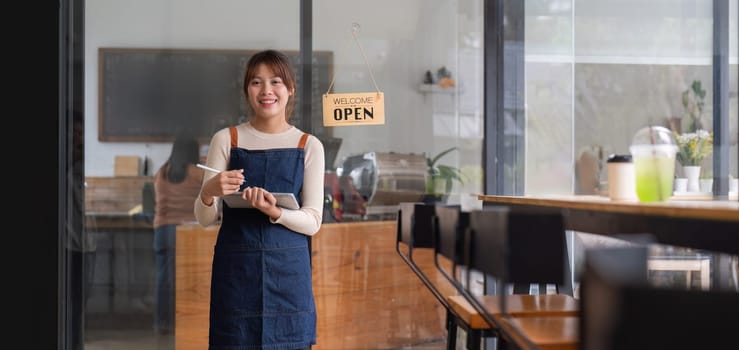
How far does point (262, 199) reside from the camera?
8.58ft

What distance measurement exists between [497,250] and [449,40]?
2.48 meters

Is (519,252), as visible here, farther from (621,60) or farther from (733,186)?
(733,186)

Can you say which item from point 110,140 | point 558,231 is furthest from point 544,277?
point 110,140

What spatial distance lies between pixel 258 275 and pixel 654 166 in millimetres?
1299

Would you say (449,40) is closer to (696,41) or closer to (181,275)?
(696,41)

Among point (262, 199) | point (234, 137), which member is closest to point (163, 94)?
point (234, 137)

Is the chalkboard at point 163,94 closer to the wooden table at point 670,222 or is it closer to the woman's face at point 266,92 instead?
the woman's face at point 266,92

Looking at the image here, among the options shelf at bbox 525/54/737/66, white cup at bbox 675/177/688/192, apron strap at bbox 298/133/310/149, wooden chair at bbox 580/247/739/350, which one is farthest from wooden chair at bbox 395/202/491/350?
white cup at bbox 675/177/688/192

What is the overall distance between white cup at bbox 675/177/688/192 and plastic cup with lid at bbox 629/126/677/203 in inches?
84.0

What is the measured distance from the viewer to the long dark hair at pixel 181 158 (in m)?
3.90

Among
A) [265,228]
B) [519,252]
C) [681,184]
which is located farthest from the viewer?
[681,184]

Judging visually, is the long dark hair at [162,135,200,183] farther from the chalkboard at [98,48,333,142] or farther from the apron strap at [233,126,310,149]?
the apron strap at [233,126,310,149]

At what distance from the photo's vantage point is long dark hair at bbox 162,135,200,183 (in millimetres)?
3896

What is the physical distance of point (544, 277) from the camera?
1.75 m
